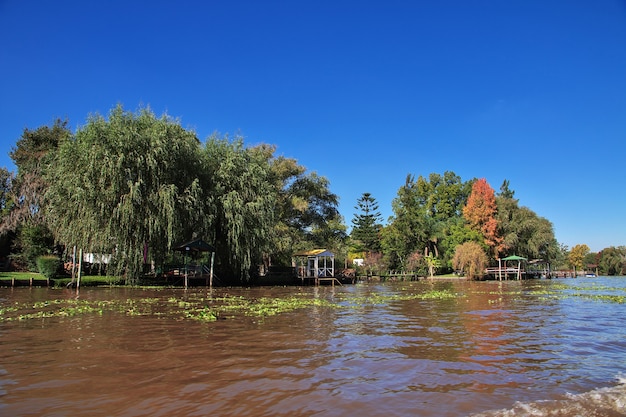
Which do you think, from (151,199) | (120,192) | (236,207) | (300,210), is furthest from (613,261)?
(120,192)

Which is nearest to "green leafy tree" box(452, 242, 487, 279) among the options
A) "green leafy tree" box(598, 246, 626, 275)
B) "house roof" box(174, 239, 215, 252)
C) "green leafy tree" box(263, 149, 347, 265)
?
"green leafy tree" box(263, 149, 347, 265)

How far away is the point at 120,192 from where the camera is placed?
931 inches

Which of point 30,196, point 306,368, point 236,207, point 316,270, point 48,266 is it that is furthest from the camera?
point 316,270

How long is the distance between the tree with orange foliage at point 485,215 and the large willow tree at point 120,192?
39.9m

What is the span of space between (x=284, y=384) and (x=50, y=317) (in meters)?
9.36

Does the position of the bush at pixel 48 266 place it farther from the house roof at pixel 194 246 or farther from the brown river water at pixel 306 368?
the brown river water at pixel 306 368

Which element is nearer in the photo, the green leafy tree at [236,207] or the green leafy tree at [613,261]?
the green leafy tree at [236,207]

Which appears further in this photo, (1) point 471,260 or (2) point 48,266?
(1) point 471,260

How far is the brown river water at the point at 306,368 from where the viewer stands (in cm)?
486

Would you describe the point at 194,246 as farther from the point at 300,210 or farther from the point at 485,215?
the point at 485,215

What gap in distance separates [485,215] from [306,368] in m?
51.8

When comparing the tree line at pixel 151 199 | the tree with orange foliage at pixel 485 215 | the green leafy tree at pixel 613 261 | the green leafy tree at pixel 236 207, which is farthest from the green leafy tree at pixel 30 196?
the green leafy tree at pixel 613 261

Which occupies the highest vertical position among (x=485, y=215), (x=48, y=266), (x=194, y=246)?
(x=485, y=215)

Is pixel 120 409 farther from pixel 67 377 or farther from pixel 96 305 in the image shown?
pixel 96 305
